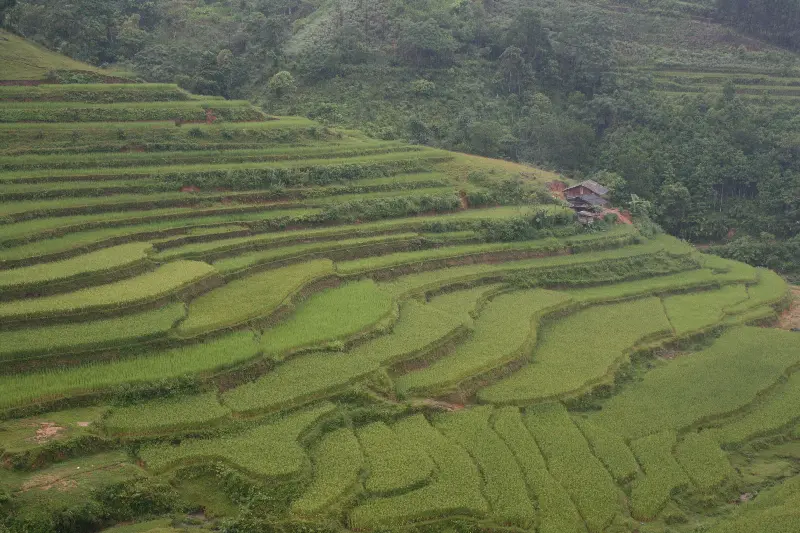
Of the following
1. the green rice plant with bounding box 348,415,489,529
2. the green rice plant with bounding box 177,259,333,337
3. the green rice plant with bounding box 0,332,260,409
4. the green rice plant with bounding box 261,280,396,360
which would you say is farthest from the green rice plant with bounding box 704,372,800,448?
the green rice plant with bounding box 0,332,260,409

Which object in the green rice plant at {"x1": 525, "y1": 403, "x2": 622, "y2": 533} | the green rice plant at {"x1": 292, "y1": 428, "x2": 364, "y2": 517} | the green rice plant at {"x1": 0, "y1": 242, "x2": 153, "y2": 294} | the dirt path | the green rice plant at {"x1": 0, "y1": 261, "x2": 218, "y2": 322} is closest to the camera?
the green rice plant at {"x1": 292, "y1": 428, "x2": 364, "y2": 517}

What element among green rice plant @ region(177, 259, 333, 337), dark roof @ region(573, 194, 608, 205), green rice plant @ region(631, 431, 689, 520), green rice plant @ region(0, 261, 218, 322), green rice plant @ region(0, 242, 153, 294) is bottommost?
green rice plant @ region(631, 431, 689, 520)

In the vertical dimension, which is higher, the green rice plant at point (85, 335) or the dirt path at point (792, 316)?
the green rice plant at point (85, 335)

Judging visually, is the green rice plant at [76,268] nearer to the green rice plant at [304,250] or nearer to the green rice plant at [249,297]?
the green rice plant at [304,250]

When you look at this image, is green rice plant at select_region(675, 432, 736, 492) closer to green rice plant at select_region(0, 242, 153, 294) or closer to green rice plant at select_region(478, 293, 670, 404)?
green rice plant at select_region(478, 293, 670, 404)

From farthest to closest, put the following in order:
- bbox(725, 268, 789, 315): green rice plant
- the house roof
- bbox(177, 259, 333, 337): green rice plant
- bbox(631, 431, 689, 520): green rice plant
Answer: the house roof → bbox(725, 268, 789, 315): green rice plant → bbox(177, 259, 333, 337): green rice plant → bbox(631, 431, 689, 520): green rice plant

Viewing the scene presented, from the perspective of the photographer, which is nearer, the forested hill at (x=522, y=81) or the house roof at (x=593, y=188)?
the house roof at (x=593, y=188)

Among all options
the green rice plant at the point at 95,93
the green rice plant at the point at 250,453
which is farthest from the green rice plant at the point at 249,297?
the green rice plant at the point at 95,93
